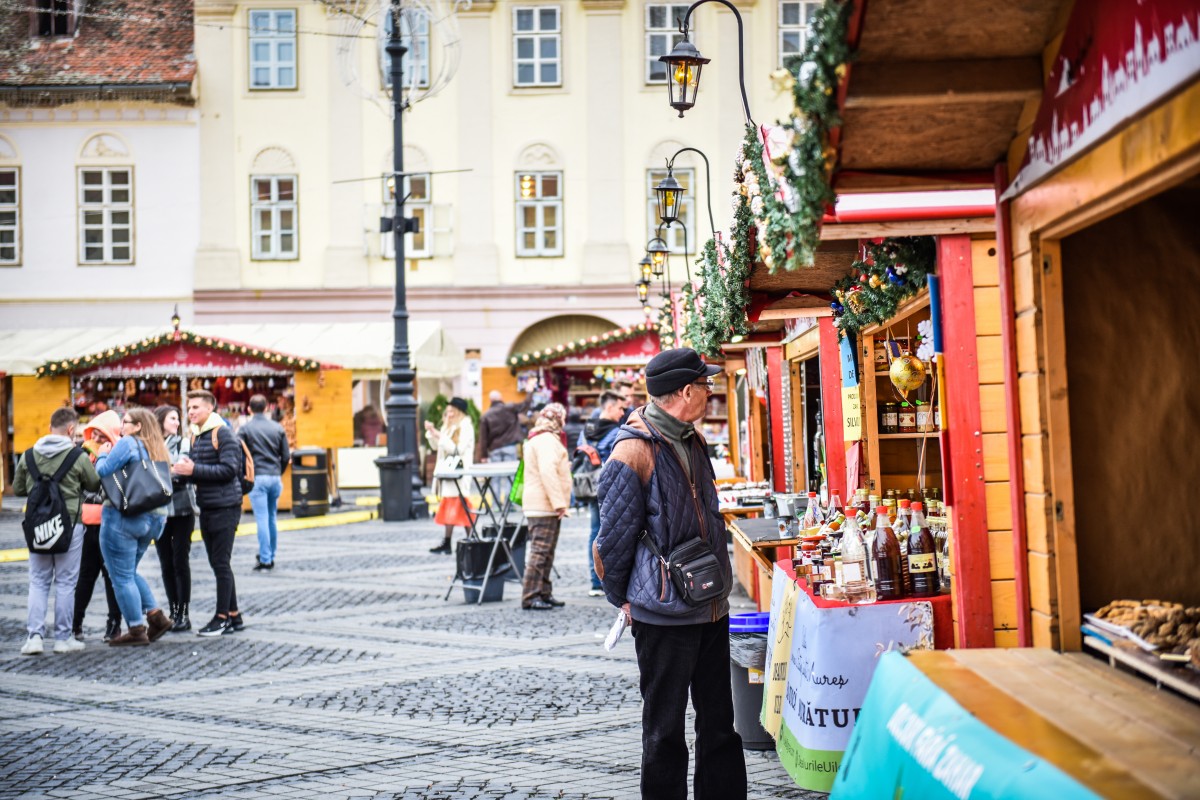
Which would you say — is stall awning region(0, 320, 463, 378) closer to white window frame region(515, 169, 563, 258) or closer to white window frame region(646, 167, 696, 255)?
white window frame region(515, 169, 563, 258)

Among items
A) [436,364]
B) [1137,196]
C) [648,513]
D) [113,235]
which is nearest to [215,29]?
[113,235]

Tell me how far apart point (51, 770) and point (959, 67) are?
5018mm

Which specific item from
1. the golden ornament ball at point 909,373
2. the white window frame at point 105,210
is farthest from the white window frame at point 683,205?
the golden ornament ball at point 909,373

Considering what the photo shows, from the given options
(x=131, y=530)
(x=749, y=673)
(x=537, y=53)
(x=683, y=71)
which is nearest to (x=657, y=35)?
(x=537, y=53)

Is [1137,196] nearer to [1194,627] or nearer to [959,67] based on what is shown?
[959,67]

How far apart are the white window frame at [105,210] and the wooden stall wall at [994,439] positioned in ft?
84.1

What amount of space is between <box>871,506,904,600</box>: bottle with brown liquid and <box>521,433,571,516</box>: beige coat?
5.36 metres

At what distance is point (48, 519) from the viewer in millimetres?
8789

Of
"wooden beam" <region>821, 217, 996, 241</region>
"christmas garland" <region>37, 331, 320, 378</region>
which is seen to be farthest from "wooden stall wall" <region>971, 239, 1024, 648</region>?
"christmas garland" <region>37, 331, 320, 378</region>

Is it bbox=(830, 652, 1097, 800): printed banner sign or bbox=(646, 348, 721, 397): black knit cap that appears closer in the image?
bbox=(830, 652, 1097, 800): printed banner sign

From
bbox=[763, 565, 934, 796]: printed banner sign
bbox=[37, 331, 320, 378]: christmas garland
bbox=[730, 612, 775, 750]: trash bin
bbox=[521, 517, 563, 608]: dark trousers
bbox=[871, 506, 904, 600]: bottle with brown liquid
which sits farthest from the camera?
bbox=[37, 331, 320, 378]: christmas garland

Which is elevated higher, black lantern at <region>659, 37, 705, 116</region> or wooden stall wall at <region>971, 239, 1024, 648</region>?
black lantern at <region>659, 37, 705, 116</region>

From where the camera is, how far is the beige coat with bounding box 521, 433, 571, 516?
10.7 meters

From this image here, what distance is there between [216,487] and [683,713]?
5710mm
